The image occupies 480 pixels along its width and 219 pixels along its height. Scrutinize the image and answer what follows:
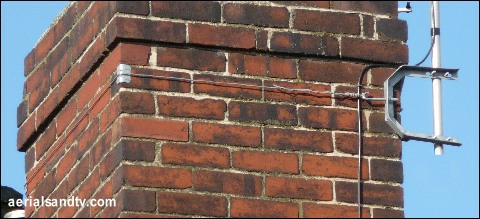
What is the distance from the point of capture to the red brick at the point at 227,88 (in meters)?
5.42

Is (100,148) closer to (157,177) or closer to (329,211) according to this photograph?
(157,177)

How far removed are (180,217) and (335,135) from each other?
67cm

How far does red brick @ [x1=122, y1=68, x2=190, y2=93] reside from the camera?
534cm

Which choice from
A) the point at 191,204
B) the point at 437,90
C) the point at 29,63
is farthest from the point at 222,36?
the point at 29,63

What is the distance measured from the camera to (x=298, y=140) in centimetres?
545

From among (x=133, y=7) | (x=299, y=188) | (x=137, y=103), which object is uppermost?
(x=133, y=7)

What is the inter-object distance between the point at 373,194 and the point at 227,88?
0.61m

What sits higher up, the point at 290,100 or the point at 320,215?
the point at 290,100

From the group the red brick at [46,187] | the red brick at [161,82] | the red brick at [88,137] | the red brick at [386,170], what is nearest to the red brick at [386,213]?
the red brick at [386,170]

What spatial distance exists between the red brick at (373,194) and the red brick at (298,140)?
0.48ft

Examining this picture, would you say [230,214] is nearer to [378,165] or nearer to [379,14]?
[378,165]

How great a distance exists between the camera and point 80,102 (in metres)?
5.73

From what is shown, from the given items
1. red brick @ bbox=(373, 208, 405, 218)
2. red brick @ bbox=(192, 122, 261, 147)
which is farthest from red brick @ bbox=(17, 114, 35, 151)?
red brick @ bbox=(373, 208, 405, 218)

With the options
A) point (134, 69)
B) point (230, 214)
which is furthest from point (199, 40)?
point (230, 214)
